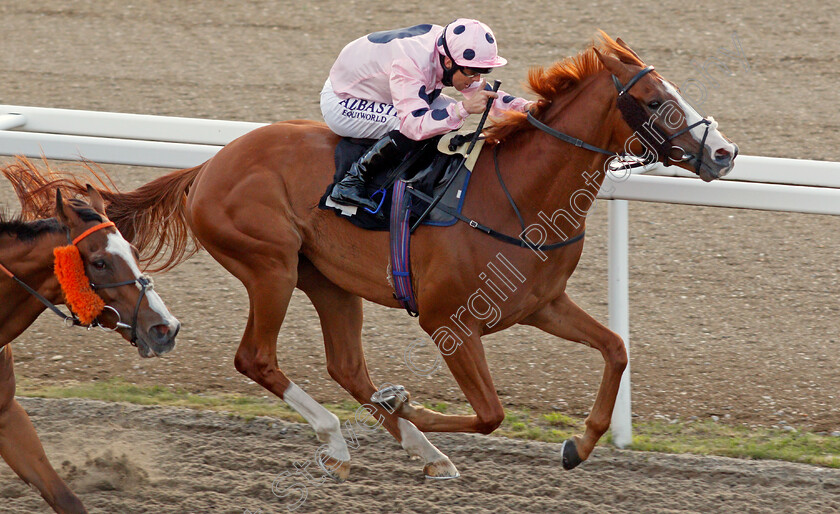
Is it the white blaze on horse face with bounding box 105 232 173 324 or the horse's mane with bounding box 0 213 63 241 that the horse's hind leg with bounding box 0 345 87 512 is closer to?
Answer: the horse's mane with bounding box 0 213 63 241

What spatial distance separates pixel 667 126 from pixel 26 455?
8.31 ft

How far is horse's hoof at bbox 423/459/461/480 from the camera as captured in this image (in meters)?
4.36

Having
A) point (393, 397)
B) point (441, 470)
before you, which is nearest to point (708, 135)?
point (393, 397)

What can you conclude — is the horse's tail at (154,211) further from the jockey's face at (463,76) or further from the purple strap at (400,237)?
the jockey's face at (463,76)

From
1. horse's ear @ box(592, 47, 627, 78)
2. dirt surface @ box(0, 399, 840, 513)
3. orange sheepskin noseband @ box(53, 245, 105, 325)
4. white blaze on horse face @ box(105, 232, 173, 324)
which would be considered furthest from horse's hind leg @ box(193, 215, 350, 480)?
horse's ear @ box(592, 47, 627, 78)

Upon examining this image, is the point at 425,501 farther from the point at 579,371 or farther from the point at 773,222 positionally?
the point at 773,222

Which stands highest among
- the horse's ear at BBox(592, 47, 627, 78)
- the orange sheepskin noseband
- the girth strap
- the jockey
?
the horse's ear at BBox(592, 47, 627, 78)

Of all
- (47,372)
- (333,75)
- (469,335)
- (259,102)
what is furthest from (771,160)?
(259,102)

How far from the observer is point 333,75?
4.45 metres

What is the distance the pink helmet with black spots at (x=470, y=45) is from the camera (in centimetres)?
397

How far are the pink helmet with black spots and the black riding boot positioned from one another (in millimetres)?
420

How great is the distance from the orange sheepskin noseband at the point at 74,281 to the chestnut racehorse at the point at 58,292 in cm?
2

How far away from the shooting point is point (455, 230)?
4055 millimetres

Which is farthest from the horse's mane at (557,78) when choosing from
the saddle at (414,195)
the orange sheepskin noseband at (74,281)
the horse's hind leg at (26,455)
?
the horse's hind leg at (26,455)
